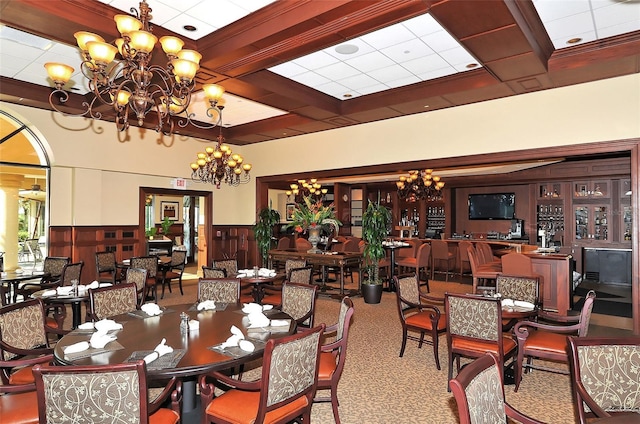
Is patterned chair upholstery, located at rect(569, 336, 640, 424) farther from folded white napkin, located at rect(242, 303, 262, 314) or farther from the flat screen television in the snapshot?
the flat screen television

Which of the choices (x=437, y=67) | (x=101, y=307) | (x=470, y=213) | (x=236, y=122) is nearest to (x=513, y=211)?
(x=470, y=213)

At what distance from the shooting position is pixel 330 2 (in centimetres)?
359

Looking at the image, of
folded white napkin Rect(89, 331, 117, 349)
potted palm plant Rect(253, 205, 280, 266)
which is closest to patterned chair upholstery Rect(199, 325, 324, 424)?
folded white napkin Rect(89, 331, 117, 349)

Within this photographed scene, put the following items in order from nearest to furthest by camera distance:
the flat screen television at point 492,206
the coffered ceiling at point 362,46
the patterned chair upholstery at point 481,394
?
1. the patterned chair upholstery at point 481,394
2. the coffered ceiling at point 362,46
3. the flat screen television at point 492,206

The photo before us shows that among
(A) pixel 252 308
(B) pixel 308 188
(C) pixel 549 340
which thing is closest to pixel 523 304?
(C) pixel 549 340

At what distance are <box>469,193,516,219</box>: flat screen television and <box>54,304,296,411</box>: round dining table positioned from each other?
1045 centimetres

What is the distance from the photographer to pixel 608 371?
7.59ft

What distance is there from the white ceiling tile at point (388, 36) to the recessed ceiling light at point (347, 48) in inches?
8.0

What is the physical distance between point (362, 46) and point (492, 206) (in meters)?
9.00

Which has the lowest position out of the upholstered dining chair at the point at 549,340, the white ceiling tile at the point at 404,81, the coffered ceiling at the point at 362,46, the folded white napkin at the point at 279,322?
the upholstered dining chair at the point at 549,340

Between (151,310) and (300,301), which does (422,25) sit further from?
(151,310)

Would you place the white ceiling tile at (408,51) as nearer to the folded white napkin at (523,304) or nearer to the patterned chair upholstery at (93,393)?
the folded white napkin at (523,304)

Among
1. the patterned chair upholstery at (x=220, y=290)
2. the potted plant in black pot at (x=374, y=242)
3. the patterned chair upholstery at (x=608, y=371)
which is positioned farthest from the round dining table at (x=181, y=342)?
the potted plant in black pot at (x=374, y=242)

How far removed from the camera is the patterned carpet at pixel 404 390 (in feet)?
10.6
